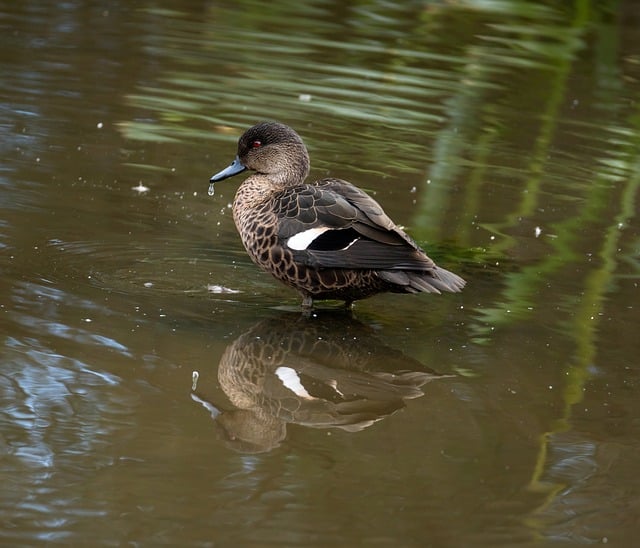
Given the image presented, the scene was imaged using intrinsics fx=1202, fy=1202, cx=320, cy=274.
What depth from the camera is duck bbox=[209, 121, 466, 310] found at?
5773mm

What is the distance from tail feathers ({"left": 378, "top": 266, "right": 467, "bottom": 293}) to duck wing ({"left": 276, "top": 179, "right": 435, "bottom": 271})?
34 mm

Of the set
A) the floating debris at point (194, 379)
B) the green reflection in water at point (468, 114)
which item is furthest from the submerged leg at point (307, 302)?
the floating debris at point (194, 379)

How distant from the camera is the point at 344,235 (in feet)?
19.2

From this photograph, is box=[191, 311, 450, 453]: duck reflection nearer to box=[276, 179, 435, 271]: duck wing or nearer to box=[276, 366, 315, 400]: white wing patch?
box=[276, 366, 315, 400]: white wing patch

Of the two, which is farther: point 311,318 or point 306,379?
point 311,318

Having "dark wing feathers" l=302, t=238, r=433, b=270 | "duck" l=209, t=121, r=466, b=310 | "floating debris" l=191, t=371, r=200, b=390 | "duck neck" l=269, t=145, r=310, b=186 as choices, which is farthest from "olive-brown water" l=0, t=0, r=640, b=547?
"duck neck" l=269, t=145, r=310, b=186

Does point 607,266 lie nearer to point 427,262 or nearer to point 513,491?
point 427,262

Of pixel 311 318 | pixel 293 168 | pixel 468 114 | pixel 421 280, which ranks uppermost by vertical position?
pixel 293 168

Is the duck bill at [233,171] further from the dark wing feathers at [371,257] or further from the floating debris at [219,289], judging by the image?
the dark wing feathers at [371,257]

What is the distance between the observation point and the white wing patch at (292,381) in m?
4.93

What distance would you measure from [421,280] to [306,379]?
95 cm

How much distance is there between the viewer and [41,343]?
16.7 feet

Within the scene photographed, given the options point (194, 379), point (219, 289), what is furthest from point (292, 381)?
point (219, 289)

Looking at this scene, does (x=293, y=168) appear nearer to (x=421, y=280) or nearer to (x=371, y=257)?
(x=371, y=257)
